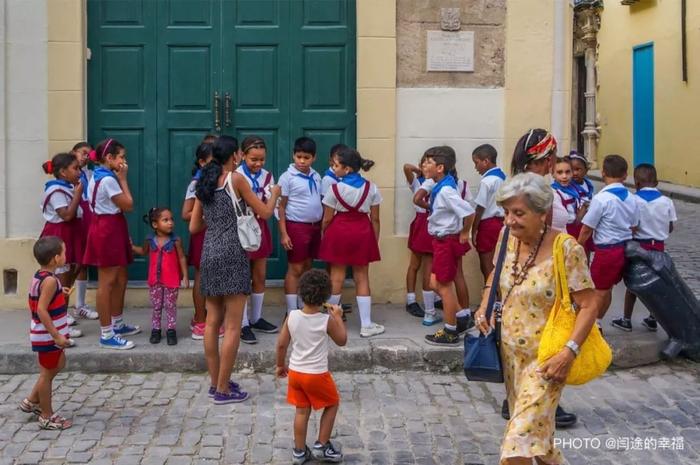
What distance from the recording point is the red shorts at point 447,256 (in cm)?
750

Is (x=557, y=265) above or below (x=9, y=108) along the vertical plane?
below

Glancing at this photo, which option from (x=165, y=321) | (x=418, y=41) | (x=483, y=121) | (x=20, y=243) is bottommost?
(x=165, y=321)

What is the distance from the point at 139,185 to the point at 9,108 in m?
1.28

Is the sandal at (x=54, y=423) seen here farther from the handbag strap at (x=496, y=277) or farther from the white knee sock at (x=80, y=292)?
the handbag strap at (x=496, y=277)

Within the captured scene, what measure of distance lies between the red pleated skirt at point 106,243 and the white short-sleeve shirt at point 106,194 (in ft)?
0.16

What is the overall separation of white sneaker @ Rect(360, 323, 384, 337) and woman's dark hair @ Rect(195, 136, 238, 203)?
1.98 meters

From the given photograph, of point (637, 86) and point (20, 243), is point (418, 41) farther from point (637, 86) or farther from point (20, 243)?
point (637, 86)

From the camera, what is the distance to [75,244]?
7.96m

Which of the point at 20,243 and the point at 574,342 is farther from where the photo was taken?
the point at 20,243

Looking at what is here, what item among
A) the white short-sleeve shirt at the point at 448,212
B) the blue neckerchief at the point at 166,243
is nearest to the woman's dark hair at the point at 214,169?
the blue neckerchief at the point at 166,243

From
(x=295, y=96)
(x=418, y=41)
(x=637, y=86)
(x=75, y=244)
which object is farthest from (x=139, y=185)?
(x=637, y=86)

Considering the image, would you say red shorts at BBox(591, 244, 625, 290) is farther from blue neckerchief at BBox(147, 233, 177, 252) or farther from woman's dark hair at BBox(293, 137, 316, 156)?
blue neckerchief at BBox(147, 233, 177, 252)

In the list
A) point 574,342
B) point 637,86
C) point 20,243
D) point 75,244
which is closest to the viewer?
point 574,342

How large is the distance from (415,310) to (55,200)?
312cm
